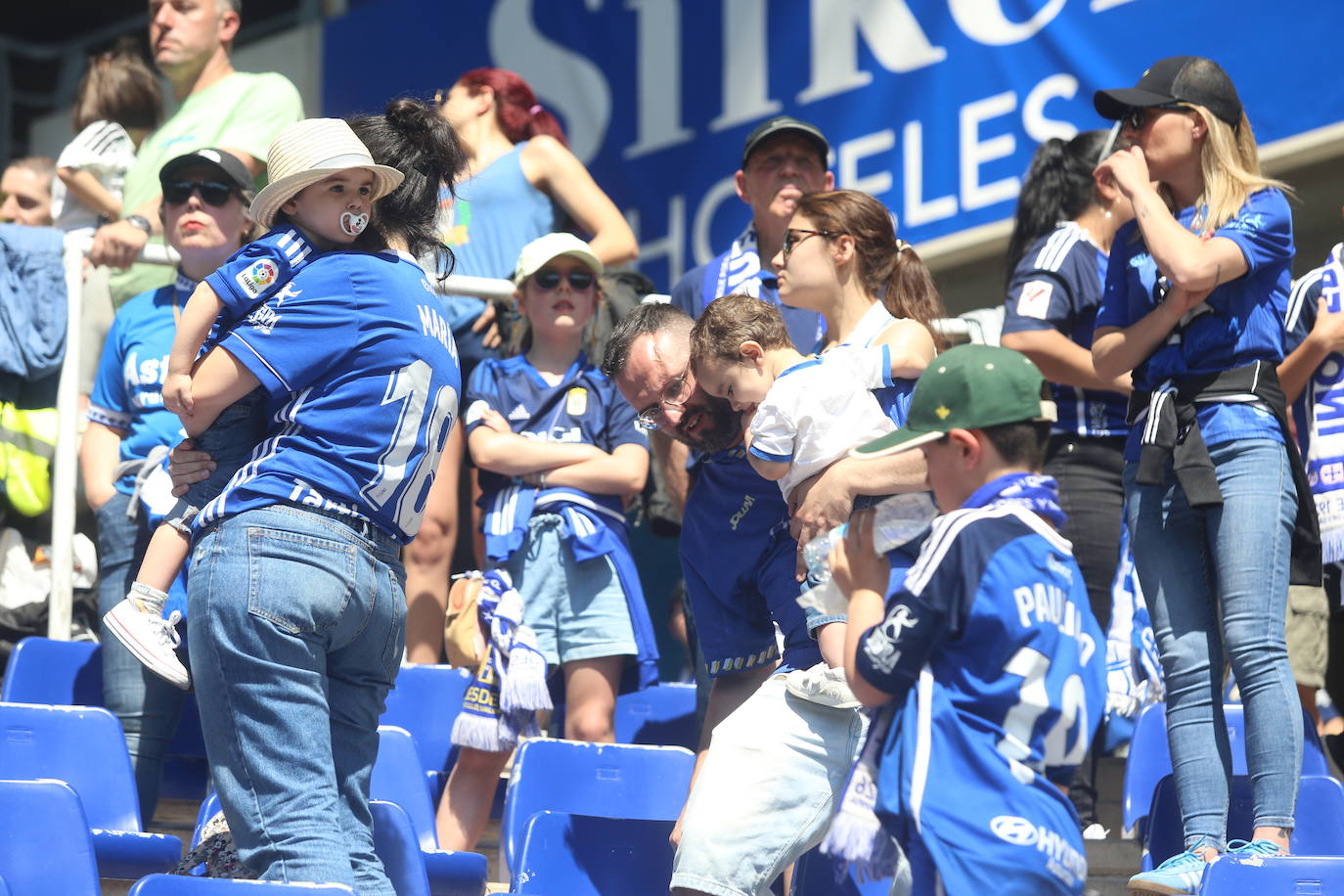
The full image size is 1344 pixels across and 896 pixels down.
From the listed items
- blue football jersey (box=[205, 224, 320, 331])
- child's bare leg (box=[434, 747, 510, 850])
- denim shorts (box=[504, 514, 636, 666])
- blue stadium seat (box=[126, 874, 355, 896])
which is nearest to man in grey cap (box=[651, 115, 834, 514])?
denim shorts (box=[504, 514, 636, 666])

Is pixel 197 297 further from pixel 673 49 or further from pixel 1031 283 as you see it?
pixel 673 49

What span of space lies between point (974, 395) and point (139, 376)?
2.47m

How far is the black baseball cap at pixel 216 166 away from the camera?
4.12m

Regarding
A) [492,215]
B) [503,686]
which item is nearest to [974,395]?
[503,686]

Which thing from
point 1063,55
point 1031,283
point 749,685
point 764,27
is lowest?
point 749,685

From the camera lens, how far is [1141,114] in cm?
361

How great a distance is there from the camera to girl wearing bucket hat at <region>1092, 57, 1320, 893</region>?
3.30 meters

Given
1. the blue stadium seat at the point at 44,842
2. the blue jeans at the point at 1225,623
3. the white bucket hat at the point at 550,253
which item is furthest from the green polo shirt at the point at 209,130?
the blue jeans at the point at 1225,623

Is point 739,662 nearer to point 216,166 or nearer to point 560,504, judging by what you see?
point 560,504

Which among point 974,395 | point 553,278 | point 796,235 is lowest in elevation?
point 974,395

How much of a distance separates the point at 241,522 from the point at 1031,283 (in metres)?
2.42

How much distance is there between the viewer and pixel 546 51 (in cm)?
757

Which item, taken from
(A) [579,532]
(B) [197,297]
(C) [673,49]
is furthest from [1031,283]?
(C) [673,49]

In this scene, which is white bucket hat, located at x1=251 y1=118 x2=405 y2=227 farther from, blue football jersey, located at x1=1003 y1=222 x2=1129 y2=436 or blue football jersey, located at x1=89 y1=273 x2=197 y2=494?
blue football jersey, located at x1=1003 y1=222 x2=1129 y2=436
